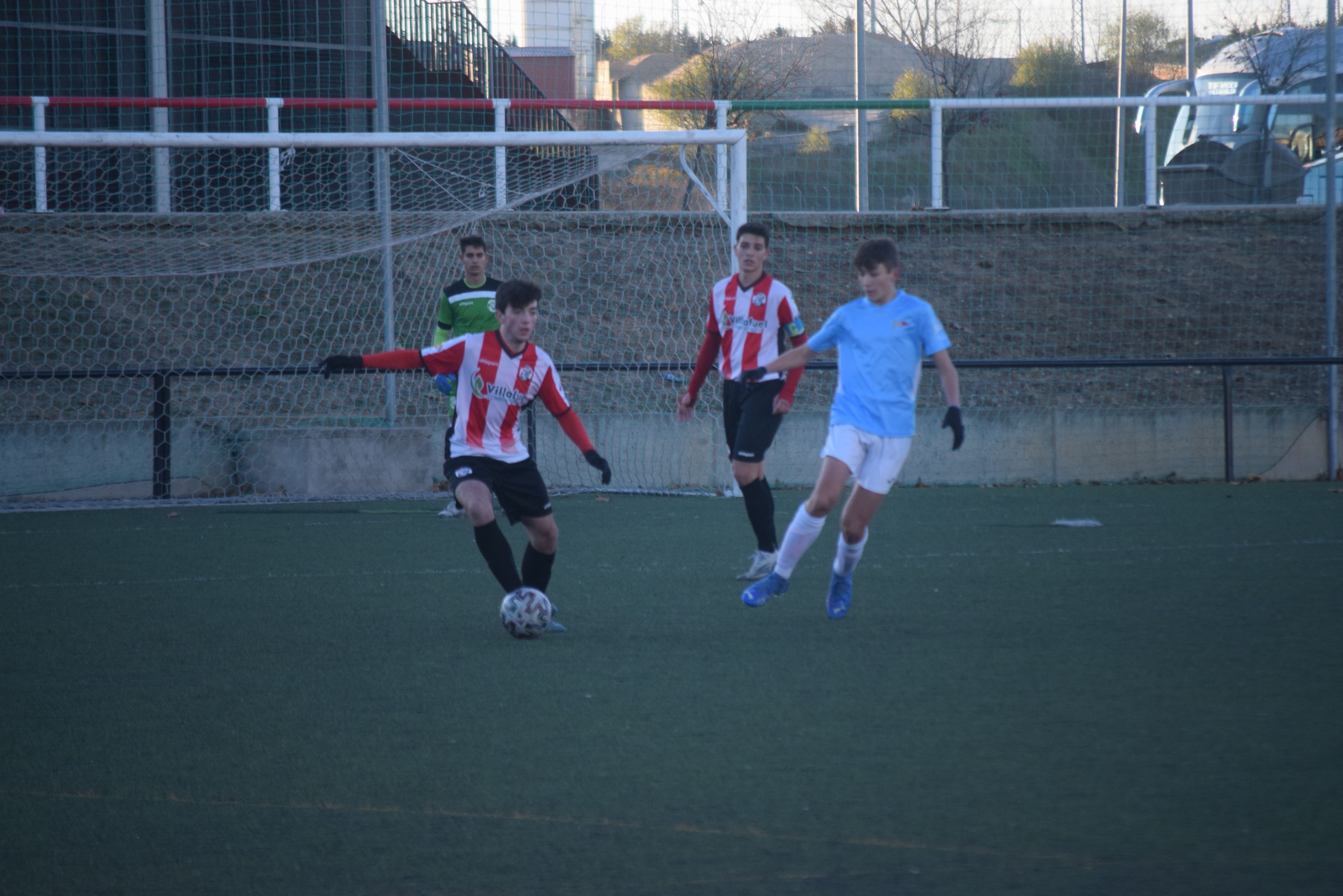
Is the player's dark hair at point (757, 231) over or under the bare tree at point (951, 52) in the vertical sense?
under

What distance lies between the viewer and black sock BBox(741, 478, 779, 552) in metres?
6.66

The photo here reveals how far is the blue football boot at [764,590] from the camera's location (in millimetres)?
5566

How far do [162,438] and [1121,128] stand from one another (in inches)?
436

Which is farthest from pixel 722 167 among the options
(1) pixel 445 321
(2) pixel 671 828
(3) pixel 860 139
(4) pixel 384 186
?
(2) pixel 671 828

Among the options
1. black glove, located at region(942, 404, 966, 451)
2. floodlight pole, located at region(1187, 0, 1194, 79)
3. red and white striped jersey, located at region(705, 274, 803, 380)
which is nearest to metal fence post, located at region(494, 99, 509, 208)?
red and white striped jersey, located at region(705, 274, 803, 380)

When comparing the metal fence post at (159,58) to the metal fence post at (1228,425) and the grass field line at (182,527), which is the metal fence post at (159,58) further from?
the metal fence post at (1228,425)

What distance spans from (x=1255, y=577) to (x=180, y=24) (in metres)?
14.5

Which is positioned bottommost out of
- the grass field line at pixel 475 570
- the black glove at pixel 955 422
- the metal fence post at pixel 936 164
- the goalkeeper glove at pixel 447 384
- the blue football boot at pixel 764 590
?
the grass field line at pixel 475 570

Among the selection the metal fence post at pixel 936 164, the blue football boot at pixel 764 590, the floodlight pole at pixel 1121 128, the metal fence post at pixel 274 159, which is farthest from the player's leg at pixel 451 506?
the floodlight pole at pixel 1121 128

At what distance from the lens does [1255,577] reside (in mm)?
6434

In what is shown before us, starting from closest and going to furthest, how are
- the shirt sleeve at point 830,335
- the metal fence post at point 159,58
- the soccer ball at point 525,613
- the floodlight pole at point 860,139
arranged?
the soccer ball at point 525,613 → the shirt sleeve at point 830,335 → the floodlight pole at point 860,139 → the metal fence post at point 159,58

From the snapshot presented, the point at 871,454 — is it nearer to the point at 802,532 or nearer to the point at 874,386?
the point at 874,386

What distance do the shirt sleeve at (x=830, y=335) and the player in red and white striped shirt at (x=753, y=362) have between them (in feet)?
2.78

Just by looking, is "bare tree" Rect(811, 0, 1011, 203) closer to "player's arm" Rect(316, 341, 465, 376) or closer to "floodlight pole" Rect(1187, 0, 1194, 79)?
"floodlight pole" Rect(1187, 0, 1194, 79)
